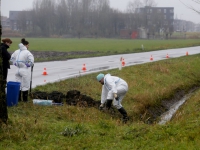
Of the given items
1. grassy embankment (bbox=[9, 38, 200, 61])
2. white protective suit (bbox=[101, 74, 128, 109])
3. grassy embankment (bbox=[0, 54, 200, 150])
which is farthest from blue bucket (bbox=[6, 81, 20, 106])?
grassy embankment (bbox=[9, 38, 200, 61])

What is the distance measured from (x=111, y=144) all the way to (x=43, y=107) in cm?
381

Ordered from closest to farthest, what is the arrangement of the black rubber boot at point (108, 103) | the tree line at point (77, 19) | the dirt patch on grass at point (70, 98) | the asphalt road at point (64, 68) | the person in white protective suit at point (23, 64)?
the black rubber boot at point (108, 103) < the person in white protective suit at point (23, 64) < the dirt patch on grass at point (70, 98) < the asphalt road at point (64, 68) < the tree line at point (77, 19)

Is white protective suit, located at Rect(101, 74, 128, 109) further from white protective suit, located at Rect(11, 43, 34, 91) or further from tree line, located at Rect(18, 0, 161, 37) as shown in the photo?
tree line, located at Rect(18, 0, 161, 37)

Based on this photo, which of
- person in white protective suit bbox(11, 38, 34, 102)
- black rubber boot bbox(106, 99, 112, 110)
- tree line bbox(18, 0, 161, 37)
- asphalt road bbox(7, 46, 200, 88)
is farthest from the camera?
tree line bbox(18, 0, 161, 37)

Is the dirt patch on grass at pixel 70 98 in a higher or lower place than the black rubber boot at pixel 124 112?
higher

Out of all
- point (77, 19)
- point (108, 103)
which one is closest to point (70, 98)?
point (108, 103)

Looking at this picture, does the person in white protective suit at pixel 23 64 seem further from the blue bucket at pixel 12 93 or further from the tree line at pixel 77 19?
the tree line at pixel 77 19

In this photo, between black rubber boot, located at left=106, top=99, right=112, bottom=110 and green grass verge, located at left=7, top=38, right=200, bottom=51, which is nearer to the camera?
black rubber boot, located at left=106, top=99, right=112, bottom=110

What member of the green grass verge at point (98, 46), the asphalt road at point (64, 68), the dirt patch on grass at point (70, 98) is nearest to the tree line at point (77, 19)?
the green grass verge at point (98, 46)

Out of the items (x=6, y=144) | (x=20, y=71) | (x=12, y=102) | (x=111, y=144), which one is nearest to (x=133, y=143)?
(x=111, y=144)

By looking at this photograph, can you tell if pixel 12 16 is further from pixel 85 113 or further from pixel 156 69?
pixel 85 113

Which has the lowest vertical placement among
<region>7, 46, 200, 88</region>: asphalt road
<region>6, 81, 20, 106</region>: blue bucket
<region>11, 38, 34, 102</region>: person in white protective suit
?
<region>7, 46, 200, 88</region>: asphalt road

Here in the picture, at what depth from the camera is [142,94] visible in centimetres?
1469

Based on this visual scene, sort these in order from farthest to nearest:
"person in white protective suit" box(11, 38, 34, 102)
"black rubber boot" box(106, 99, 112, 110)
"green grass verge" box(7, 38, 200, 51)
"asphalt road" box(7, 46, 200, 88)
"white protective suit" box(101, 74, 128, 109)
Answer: "green grass verge" box(7, 38, 200, 51) < "asphalt road" box(7, 46, 200, 88) < "person in white protective suit" box(11, 38, 34, 102) < "black rubber boot" box(106, 99, 112, 110) < "white protective suit" box(101, 74, 128, 109)
